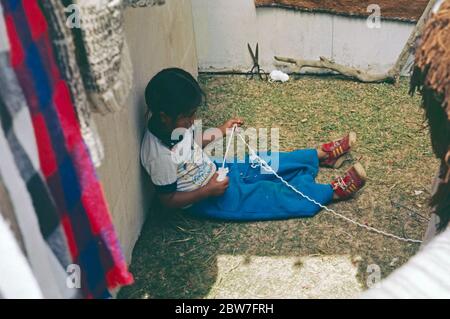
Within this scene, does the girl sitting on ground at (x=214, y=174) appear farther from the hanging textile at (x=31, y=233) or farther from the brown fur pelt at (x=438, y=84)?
the hanging textile at (x=31, y=233)

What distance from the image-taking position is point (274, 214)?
2764 mm

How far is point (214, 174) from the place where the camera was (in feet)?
9.23

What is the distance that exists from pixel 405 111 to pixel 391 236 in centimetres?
120

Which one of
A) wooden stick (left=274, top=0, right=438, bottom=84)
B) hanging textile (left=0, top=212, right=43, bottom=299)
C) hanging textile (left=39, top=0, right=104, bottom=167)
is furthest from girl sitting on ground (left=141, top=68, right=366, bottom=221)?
hanging textile (left=0, top=212, right=43, bottom=299)

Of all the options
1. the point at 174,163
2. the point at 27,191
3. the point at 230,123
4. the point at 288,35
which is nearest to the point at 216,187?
the point at 174,163

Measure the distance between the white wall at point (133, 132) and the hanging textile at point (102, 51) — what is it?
2.41ft

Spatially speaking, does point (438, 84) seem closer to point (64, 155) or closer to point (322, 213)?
point (64, 155)

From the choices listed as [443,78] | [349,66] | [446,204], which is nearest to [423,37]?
[443,78]

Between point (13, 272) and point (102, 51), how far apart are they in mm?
509

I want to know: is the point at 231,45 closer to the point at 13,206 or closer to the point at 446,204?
the point at 446,204

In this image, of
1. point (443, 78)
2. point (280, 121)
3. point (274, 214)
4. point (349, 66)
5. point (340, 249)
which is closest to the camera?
point (443, 78)

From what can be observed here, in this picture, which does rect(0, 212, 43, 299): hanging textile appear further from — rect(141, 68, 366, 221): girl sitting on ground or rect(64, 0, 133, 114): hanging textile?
rect(141, 68, 366, 221): girl sitting on ground

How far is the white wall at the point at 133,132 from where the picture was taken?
87.4 inches
